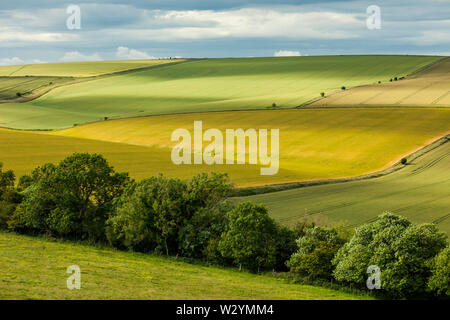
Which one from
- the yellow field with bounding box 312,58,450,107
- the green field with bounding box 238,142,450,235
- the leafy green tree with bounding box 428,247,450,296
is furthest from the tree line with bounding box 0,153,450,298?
the yellow field with bounding box 312,58,450,107

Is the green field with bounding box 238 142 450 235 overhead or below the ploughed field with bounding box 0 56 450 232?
below

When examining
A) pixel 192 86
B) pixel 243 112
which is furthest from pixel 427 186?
pixel 192 86

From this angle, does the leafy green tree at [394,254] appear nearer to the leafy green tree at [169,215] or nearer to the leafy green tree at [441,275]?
the leafy green tree at [441,275]

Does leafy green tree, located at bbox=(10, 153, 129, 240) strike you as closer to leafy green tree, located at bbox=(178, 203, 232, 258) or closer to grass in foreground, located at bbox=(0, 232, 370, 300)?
grass in foreground, located at bbox=(0, 232, 370, 300)

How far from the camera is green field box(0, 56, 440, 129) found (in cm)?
13025

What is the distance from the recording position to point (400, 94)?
123 meters

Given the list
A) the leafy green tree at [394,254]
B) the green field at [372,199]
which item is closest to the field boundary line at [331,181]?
the green field at [372,199]

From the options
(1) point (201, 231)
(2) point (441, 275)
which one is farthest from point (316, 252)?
(1) point (201, 231)

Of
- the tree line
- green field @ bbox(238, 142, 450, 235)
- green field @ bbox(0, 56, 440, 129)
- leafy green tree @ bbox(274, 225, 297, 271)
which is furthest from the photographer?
green field @ bbox(0, 56, 440, 129)

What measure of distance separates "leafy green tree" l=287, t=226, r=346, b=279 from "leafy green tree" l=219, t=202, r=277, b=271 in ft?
6.90

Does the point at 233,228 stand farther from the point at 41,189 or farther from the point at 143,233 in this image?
the point at 41,189

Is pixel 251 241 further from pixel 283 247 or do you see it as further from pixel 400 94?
pixel 400 94

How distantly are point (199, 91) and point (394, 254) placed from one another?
131045mm

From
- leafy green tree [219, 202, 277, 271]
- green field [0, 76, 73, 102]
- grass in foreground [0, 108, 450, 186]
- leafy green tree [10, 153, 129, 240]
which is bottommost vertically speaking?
leafy green tree [219, 202, 277, 271]
